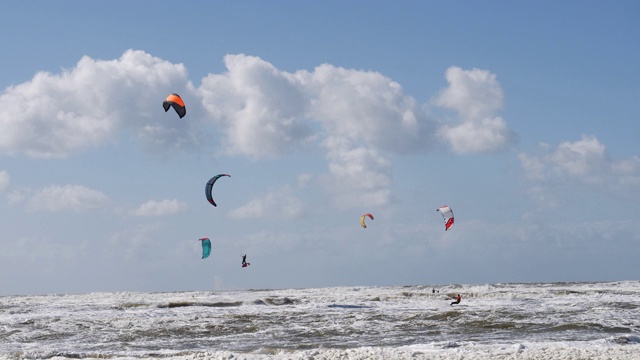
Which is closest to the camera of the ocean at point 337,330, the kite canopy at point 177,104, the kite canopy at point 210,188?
the ocean at point 337,330

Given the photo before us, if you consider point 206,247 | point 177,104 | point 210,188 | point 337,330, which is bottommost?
point 337,330

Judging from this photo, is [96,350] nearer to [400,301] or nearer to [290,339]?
[290,339]

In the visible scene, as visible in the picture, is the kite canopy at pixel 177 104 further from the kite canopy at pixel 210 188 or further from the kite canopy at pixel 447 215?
the kite canopy at pixel 447 215

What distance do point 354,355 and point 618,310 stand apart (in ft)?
50.6

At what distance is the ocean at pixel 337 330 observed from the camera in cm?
1471

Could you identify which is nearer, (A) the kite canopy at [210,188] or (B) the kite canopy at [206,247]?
(A) the kite canopy at [210,188]

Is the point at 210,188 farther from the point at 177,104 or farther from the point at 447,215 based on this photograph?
the point at 447,215

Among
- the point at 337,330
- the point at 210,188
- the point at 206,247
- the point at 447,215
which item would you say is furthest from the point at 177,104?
the point at 447,215

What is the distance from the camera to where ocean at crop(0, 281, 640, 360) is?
1471 centimetres

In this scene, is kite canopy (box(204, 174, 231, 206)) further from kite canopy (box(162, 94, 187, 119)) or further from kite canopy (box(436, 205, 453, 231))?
kite canopy (box(436, 205, 453, 231))

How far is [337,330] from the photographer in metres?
20.8

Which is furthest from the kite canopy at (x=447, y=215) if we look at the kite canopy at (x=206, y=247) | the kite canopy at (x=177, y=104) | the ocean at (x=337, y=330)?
the kite canopy at (x=177, y=104)

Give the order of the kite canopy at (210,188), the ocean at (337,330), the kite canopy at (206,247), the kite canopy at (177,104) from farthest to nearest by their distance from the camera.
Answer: the kite canopy at (206,247), the kite canopy at (210,188), the kite canopy at (177,104), the ocean at (337,330)

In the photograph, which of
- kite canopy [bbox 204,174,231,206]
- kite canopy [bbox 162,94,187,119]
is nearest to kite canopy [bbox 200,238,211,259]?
kite canopy [bbox 204,174,231,206]
